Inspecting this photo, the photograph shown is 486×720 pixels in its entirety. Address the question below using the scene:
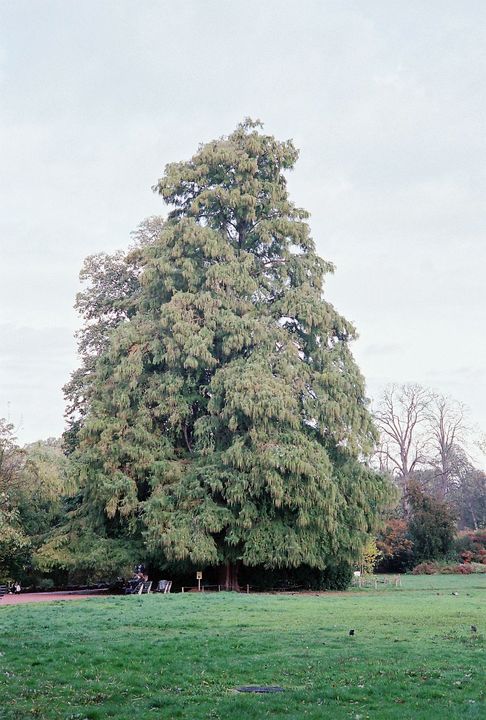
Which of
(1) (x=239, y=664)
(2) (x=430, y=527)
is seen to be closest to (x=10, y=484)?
(1) (x=239, y=664)

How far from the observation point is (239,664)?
10234 mm

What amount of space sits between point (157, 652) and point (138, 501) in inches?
709

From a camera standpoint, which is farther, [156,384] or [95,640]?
[156,384]

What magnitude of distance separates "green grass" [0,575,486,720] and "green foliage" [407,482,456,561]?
3152 centimetres

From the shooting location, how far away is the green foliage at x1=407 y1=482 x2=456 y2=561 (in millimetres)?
48250

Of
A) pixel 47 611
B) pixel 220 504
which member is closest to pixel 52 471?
pixel 220 504

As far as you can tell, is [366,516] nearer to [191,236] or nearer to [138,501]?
[138,501]

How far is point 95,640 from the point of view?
12781mm

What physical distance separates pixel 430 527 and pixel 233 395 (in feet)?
85.6

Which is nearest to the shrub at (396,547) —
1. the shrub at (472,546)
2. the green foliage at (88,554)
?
the shrub at (472,546)

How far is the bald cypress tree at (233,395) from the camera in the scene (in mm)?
27672

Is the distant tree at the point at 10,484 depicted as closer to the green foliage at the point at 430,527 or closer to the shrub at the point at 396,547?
the shrub at the point at 396,547

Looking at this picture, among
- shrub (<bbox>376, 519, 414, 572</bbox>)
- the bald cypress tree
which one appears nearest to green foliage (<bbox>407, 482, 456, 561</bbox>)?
shrub (<bbox>376, 519, 414, 572</bbox>)

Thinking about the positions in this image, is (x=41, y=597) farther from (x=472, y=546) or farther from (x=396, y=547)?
(x=472, y=546)
